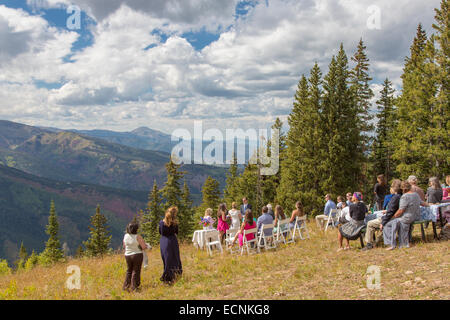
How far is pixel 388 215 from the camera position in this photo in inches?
395

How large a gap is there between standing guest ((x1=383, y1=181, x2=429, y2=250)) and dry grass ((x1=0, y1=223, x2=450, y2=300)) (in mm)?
365

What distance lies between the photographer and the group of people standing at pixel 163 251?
8.65m

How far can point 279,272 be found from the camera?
920cm

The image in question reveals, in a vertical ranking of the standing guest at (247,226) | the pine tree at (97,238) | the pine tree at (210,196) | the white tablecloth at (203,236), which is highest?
the standing guest at (247,226)

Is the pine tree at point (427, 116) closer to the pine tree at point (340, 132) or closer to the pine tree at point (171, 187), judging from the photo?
the pine tree at point (340, 132)

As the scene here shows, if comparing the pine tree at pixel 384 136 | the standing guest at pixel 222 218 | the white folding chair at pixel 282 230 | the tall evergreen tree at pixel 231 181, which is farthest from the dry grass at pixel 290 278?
the tall evergreen tree at pixel 231 181

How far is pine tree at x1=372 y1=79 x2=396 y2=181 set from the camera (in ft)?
123

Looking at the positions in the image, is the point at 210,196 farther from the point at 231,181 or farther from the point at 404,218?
the point at 404,218

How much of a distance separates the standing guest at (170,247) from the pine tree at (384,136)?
32.8 meters

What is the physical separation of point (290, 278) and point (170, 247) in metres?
3.35

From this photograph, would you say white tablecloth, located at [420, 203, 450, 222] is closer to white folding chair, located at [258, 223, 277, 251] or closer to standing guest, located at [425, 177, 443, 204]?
standing guest, located at [425, 177, 443, 204]

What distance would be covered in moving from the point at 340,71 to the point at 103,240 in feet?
138

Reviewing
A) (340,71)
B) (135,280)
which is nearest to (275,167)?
Answer: (340,71)

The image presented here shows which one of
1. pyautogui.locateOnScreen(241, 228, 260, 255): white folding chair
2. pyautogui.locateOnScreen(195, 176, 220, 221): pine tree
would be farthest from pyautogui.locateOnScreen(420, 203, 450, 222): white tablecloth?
pyautogui.locateOnScreen(195, 176, 220, 221): pine tree
